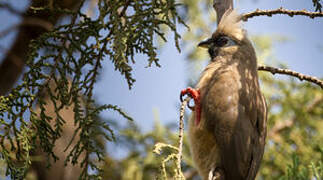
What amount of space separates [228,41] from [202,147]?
1.09 metres

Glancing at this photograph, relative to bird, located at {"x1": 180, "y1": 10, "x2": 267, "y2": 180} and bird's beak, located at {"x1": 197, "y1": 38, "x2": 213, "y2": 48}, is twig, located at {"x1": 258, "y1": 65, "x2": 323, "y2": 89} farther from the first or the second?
bird's beak, located at {"x1": 197, "y1": 38, "x2": 213, "y2": 48}

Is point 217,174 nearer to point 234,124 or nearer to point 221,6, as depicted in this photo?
point 234,124

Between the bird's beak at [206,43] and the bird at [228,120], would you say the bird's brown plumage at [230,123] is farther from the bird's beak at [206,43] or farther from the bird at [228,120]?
the bird's beak at [206,43]

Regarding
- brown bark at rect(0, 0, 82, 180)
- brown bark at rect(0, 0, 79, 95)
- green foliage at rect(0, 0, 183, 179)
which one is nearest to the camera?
green foliage at rect(0, 0, 183, 179)

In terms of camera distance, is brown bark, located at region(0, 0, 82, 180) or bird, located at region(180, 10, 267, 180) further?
brown bark, located at region(0, 0, 82, 180)

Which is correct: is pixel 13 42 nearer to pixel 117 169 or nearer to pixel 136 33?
pixel 117 169

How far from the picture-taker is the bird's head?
363 cm

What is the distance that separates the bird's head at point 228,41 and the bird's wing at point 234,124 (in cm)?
43

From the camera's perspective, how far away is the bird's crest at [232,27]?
11.3 feet

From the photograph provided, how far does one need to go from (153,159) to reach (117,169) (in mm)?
972

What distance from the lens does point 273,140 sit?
5863mm

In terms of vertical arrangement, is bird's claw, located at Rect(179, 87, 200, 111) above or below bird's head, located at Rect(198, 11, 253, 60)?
below

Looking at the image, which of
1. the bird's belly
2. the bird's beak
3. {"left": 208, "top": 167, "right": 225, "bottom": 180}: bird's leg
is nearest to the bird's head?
the bird's beak

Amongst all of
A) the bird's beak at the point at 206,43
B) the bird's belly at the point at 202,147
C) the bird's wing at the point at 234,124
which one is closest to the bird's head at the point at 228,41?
the bird's beak at the point at 206,43
